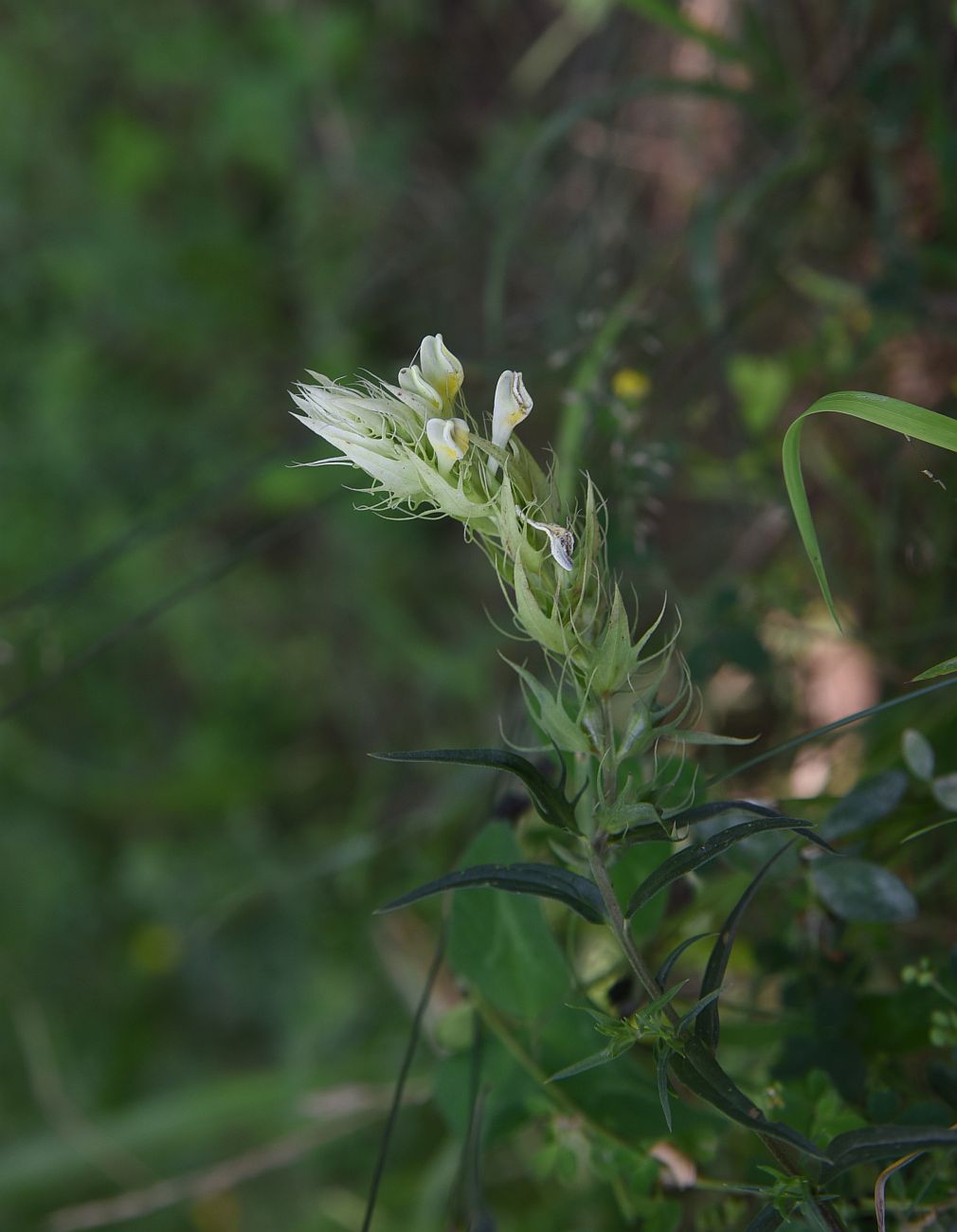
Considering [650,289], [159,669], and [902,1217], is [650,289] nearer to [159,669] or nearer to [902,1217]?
[902,1217]

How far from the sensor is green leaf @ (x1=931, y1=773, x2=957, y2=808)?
1.76ft

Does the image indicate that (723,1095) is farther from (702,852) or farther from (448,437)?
(448,437)

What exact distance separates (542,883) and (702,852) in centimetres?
7

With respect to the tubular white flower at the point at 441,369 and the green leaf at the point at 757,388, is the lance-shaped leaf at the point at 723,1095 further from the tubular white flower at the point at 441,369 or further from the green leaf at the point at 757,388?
the green leaf at the point at 757,388

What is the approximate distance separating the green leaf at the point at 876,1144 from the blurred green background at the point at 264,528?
0.67 meters

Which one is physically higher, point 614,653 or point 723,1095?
point 614,653

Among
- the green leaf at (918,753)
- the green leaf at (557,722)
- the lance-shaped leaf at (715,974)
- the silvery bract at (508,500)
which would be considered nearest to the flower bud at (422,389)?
the silvery bract at (508,500)

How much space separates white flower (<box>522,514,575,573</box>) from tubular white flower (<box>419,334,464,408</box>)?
7 cm

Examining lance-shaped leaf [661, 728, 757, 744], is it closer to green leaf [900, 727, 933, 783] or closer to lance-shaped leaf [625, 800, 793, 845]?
lance-shaped leaf [625, 800, 793, 845]

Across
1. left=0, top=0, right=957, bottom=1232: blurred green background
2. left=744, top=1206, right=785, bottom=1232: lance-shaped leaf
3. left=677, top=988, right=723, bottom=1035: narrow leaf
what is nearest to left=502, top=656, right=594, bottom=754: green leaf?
left=677, top=988, right=723, bottom=1035: narrow leaf

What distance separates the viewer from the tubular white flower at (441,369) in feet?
1.31

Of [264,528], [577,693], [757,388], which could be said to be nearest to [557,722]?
[577,693]

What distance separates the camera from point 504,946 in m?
0.60

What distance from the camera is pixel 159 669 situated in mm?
1705
